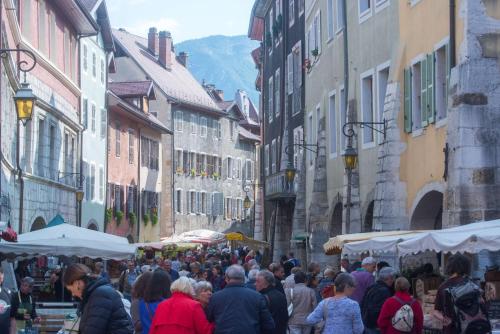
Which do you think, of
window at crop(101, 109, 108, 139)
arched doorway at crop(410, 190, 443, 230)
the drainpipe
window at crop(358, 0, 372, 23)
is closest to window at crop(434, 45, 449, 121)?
the drainpipe

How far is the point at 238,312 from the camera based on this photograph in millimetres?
11461

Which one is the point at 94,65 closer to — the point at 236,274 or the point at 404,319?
the point at 404,319

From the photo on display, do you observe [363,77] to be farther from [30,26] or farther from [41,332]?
[41,332]

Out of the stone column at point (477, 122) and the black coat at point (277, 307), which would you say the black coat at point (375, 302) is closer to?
the black coat at point (277, 307)

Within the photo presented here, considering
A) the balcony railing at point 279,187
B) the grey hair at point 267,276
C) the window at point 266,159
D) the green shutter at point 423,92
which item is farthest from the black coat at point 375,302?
the window at point 266,159

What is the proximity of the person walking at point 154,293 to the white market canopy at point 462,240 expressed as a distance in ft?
13.5

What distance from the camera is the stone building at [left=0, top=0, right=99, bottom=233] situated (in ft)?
95.3

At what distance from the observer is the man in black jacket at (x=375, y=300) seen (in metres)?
14.1

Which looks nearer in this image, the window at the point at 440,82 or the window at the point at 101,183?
the window at the point at 440,82

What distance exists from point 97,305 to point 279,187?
3350 cm

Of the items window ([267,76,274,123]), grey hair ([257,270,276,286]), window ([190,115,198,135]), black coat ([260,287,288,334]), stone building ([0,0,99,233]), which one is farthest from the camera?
Answer: window ([190,115,198,135])

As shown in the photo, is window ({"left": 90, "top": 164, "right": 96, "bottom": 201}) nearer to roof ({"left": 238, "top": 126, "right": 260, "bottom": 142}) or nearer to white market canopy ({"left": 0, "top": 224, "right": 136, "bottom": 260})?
white market canopy ({"left": 0, "top": 224, "right": 136, "bottom": 260})

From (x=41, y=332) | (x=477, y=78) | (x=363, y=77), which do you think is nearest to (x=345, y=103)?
(x=363, y=77)

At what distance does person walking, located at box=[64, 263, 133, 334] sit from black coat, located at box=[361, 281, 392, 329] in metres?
4.56
